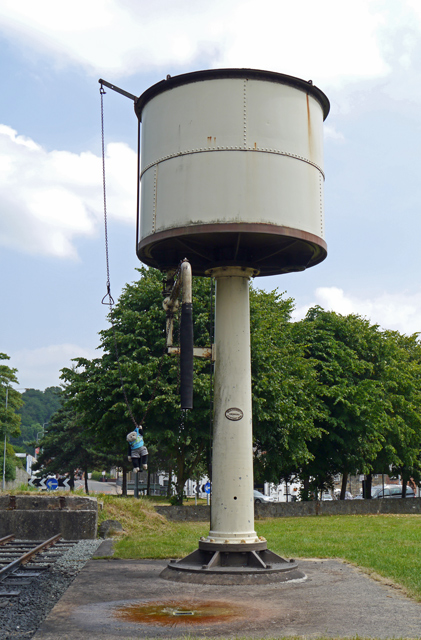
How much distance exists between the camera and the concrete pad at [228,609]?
701 cm

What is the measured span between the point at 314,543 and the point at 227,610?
33.2 ft

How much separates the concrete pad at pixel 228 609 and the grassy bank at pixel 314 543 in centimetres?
98

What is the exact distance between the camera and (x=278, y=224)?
11.9 metres

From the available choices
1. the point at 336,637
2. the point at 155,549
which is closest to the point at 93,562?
the point at 155,549

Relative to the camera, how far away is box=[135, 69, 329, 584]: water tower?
38.7 ft

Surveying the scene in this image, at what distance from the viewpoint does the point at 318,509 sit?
116ft

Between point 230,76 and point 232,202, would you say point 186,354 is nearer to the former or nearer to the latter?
point 232,202

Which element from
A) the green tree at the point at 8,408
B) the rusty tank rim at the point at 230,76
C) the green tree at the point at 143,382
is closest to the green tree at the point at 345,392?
the green tree at the point at 143,382

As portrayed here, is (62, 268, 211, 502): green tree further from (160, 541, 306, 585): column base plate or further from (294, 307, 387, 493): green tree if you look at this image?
(160, 541, 306, 585): column base plate

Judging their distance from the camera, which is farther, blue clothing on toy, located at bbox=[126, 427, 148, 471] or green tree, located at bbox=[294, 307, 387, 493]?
green tree, located at bbox=[294, 307, 387, 493]

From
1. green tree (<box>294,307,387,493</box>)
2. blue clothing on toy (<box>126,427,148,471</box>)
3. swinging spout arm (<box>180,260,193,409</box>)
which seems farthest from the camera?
green tree (<box>294,307,387,493</box>)

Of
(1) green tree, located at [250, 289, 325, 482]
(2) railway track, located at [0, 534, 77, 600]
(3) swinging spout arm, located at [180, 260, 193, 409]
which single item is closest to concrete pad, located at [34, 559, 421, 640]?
(2) railway track, located at [0, 534, 77, 600]

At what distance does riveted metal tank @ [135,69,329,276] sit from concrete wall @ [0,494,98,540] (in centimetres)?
900

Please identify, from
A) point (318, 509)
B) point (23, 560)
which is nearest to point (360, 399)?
point (318, 509)
